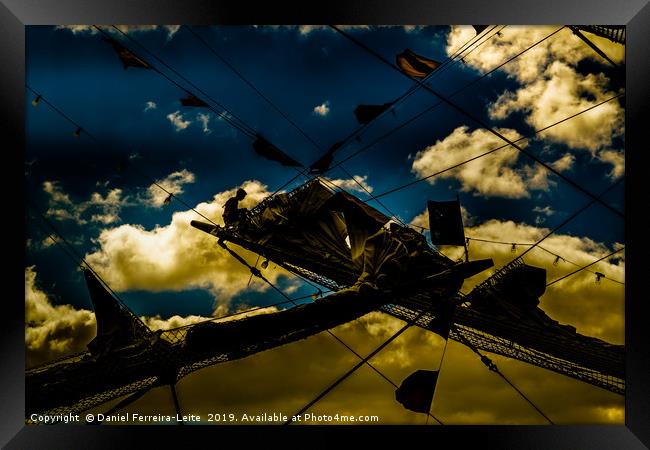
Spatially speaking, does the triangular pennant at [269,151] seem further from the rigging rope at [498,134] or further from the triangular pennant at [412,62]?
the triangular pennant at [412,62]

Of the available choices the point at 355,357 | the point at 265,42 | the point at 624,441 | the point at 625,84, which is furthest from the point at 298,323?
the point at 625,84

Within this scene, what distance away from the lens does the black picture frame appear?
3314 millimetres

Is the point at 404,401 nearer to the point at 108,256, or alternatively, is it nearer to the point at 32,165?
the point at 108,256

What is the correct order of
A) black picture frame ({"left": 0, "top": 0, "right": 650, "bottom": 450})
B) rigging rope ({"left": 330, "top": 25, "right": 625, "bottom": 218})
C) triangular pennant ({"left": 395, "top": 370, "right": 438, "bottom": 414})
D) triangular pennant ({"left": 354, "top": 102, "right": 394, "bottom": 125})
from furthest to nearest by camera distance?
triangular pennant ({"left": 354, "top": 102, "right": 394, "bottom": 125})
rigging rope ({"left": 330, "top": 25, "right": 625, "bottom": 218})
triangular pennant ({"left": 395, "top": 370, "right": 438, "bottom": 414})
black picture frame ({"left": 0, "top": 0, "right": 650, "bottom": 450})

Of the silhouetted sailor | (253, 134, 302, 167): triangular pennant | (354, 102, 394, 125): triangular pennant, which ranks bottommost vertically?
the silhouetted sailor

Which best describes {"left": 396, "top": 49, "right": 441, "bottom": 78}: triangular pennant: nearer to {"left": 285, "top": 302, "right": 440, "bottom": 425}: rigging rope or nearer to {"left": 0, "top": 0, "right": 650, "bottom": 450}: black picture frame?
{"left": 0, "top": 0, "right": 650, "bottom": 450}: black picture frame

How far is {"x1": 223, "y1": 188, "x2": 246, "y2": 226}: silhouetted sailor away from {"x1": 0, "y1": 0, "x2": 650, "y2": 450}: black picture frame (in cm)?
118

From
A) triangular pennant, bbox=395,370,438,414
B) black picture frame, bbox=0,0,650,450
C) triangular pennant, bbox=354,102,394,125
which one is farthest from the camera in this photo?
triangular pennant, bbox=354,102,394,125

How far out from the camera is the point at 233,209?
3672mm

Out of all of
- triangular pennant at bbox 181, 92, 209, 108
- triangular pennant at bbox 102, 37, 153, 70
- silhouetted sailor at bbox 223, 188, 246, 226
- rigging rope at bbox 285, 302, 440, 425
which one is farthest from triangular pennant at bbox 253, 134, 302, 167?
rigging rope at bbox 285, 302, 440, 425
